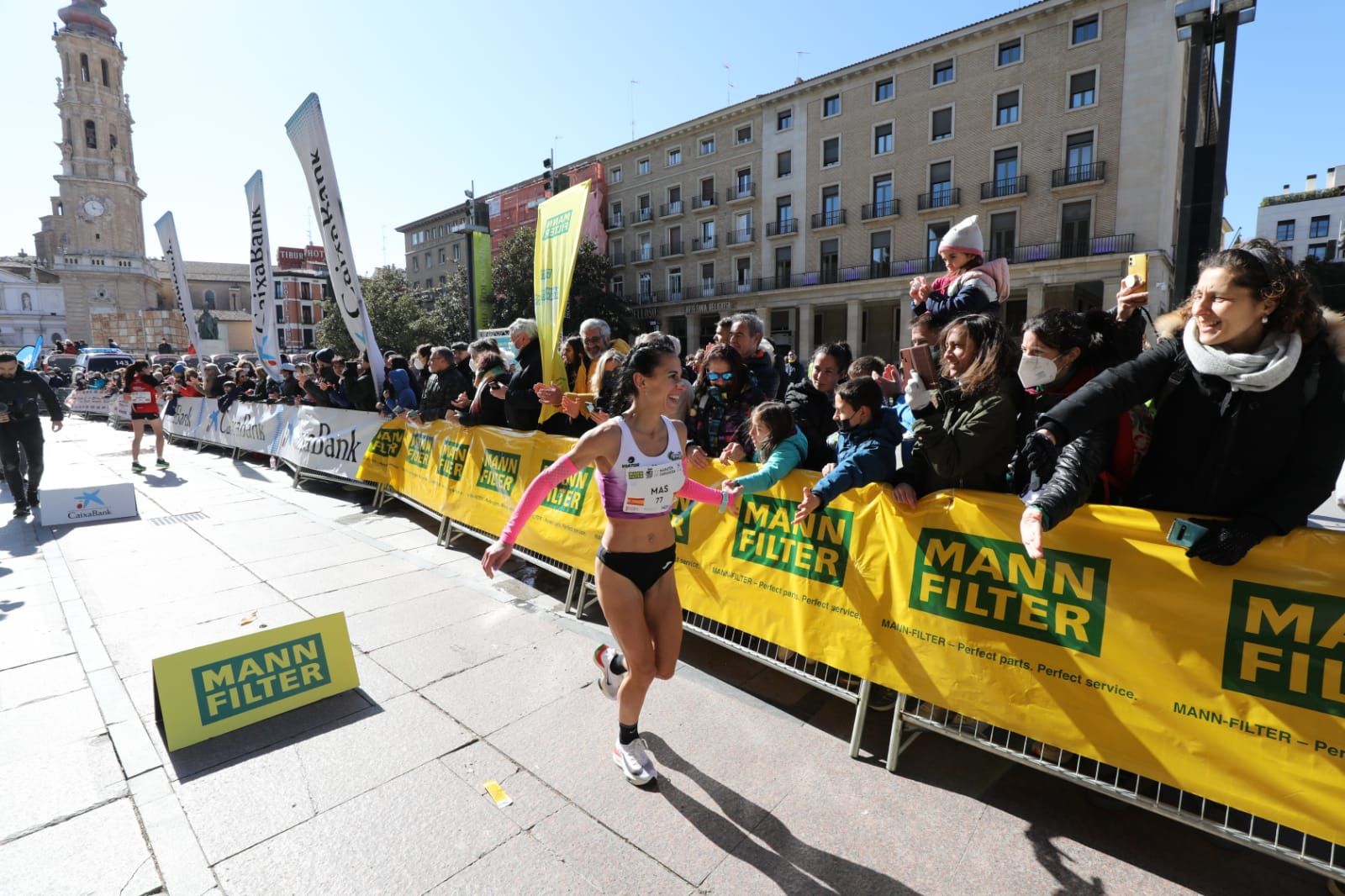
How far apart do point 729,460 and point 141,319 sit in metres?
90.9

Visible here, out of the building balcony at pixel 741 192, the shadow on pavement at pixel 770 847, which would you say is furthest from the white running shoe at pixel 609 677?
the building balcony at pixel 741 192

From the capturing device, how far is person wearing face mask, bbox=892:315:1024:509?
296cm

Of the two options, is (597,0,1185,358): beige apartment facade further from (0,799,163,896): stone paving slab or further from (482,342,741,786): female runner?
(0,799,163,896): stone paving slab

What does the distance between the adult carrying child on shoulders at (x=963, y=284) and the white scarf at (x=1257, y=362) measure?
1.35 metres

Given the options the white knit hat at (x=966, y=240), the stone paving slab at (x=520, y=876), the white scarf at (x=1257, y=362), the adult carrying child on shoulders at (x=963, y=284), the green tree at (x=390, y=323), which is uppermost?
the green tree at (x=390, y=323)

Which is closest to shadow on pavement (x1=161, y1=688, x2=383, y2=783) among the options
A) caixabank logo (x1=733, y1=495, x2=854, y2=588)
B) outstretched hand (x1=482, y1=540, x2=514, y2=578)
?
outstretched hand (x1=482, y1=540, x2=514, y2=578)

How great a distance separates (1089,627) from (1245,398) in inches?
41.2

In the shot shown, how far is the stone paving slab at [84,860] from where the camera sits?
245 cm

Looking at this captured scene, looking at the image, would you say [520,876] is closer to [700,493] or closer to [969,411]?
[700,493]

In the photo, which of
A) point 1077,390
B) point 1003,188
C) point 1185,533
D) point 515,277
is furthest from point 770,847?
point 515,277

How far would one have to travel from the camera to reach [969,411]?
9.98 feet

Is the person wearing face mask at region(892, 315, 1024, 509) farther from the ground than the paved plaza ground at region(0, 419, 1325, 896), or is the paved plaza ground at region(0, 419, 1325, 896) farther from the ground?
the person wearing face mask at region(892, 315, 1024, 509)

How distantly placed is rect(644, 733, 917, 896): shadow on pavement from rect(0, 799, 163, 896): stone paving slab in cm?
209

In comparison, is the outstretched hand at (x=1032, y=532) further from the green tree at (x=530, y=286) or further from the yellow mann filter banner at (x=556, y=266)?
the green tree at (x=530, y=286)
